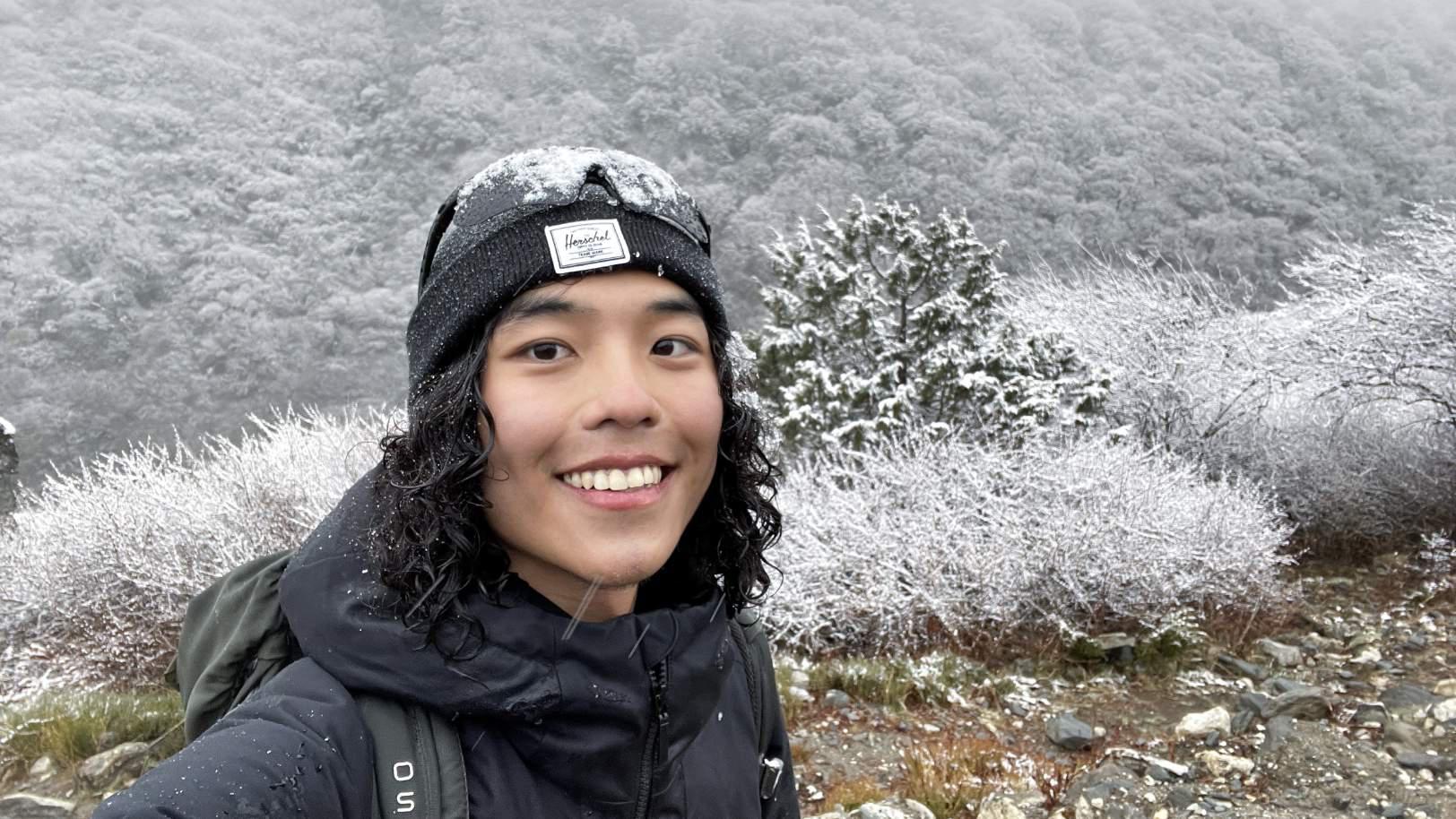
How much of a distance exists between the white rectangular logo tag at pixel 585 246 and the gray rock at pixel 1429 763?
14.6 feet

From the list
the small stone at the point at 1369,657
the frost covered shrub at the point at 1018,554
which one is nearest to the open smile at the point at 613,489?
the frost covered shrub at the point at 1018,554

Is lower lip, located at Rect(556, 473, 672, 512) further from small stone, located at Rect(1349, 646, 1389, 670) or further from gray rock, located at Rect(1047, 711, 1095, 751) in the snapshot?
small stone, located at Rect(1349, 646, 1389, 670)

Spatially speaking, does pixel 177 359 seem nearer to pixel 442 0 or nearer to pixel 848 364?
pixel 848 364

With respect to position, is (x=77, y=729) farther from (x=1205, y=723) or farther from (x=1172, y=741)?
(x=1205, y=723)

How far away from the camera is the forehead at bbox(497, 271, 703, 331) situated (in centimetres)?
110

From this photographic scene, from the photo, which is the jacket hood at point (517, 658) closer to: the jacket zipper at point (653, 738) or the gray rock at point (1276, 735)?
the jacket zipper at point (653, 738)

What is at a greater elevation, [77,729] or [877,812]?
[877,812]

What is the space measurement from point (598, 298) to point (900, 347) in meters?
8.75

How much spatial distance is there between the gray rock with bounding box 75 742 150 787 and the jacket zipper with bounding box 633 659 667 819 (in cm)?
416

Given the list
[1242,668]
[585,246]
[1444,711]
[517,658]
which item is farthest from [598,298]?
[1242,668]

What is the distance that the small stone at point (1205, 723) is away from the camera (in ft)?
14.8

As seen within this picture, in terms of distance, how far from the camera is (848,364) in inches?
389

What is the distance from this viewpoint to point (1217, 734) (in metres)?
4.39

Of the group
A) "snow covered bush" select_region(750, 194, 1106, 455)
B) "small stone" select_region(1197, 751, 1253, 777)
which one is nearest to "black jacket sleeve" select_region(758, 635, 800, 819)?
"small stone" select_region(1197, 751, 1253, 777)
